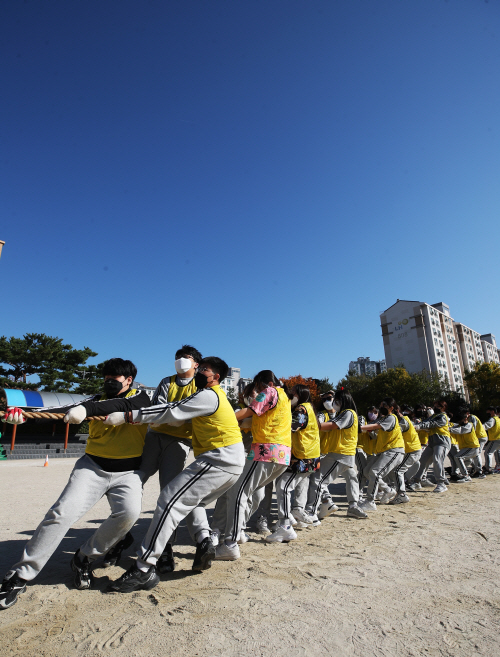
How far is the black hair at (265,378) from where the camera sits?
4.41 meters

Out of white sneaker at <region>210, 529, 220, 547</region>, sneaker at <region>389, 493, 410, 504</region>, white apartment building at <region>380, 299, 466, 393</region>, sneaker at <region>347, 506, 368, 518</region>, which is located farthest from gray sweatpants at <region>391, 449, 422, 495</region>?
white apartment building at <region>380, 299, 466, 393</region>

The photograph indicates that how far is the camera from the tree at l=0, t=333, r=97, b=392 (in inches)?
1214

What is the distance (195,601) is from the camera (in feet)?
9.14

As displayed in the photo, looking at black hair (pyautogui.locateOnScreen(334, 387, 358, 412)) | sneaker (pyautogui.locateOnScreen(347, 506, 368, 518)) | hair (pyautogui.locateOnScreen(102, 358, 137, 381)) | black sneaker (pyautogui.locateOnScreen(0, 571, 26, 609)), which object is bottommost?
sneaker (pyautogui.locateOnScreen(347, 506, 368, 518))

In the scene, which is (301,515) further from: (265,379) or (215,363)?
(215,363)

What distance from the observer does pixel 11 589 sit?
271 cm

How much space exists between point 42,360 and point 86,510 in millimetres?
32897

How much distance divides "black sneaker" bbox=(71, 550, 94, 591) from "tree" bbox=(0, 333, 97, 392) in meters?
30.7

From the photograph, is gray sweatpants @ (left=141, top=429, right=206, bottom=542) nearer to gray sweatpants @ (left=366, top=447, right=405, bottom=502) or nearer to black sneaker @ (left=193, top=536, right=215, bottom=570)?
black sneaker @ (left=193, top=536, right=215, bottom=570)

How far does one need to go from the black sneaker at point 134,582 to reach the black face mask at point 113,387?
1.36 meters

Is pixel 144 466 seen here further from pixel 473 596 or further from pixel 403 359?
pixel 403 359

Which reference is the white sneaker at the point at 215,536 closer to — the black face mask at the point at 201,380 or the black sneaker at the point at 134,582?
the black sneaker at the point at 134,582

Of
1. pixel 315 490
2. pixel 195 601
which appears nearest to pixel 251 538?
pixel 315 490

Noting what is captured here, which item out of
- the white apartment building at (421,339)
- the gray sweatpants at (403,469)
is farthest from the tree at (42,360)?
the white apartment building at (421,339)
